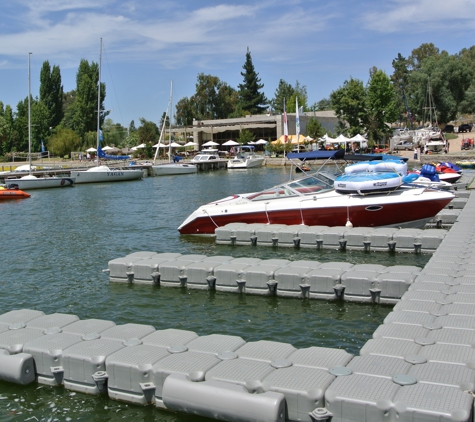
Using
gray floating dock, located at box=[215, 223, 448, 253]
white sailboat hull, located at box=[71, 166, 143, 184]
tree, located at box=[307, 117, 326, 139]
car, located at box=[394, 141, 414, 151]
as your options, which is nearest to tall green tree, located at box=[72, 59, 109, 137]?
tree, located at box=[307, 117, 326, 139]

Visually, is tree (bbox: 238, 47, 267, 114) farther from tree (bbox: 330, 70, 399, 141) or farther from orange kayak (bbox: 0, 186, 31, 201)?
orange kayak (bbox: 0, 186, 31, 201)

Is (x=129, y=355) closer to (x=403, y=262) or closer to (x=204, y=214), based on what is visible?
Result: (x=403, y=262)

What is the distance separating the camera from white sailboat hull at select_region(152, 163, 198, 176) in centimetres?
6222

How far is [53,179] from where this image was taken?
48.6 meters

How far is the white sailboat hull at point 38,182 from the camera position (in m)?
45.8

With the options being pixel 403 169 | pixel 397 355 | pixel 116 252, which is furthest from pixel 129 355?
pixel 403 169

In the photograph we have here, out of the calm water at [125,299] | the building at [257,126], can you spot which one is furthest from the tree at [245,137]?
the calm water at [125,299]

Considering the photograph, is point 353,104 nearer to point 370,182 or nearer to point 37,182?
point 37,182

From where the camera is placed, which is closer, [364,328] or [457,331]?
[457,331]

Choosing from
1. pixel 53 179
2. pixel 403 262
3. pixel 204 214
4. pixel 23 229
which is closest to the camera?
pixel 403 262

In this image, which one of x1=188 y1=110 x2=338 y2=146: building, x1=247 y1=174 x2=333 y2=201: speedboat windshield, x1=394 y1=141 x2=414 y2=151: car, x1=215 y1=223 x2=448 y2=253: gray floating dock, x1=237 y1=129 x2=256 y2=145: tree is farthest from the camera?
x1=188 y1=110 x2=338 y2=146: building

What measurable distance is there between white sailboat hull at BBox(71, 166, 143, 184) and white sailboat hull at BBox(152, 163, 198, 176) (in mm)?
5442

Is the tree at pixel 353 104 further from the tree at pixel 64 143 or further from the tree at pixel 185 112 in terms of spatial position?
the tree at pixel 185 112

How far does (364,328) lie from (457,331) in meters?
2.91
